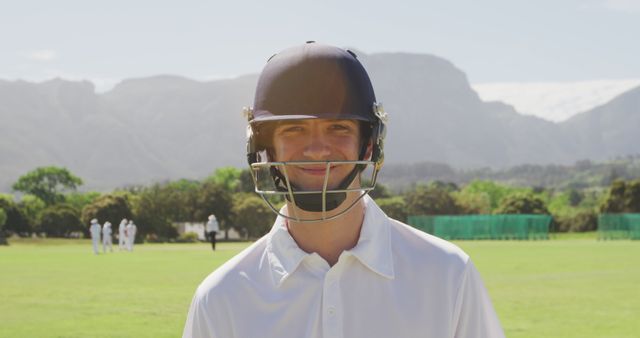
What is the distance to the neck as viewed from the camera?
3074 millimetres

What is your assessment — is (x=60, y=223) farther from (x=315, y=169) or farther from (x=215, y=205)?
(x=315, y=169)

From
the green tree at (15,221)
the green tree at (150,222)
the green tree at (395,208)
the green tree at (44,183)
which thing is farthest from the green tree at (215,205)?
the green tree at (44,183)

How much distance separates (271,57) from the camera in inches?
121

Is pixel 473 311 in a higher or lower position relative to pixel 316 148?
lower

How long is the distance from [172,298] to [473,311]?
2012 centimetres

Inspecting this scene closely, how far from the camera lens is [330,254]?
10.1 ft

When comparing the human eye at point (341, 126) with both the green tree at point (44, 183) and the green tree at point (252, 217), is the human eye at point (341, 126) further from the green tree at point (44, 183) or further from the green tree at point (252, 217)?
the green tree at point (44, 183)

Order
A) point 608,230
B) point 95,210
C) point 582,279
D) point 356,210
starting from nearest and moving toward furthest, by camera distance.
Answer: point 356,210, point 582,279, point 608,230, point 95,210

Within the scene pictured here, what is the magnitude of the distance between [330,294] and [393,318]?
0.19m

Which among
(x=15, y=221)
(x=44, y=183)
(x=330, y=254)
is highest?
(x=44, y=183)

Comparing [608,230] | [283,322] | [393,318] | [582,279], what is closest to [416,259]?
[393,318]

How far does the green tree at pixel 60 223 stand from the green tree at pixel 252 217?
15.8m

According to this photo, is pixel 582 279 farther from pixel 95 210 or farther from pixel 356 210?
pixel 95 210

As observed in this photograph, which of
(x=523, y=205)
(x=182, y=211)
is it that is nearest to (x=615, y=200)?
(x=523, y=205)
